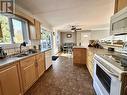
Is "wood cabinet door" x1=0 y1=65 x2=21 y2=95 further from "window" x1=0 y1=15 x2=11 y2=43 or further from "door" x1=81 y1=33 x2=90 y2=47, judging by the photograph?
"door" x1=81 y1=33 x2=90 y2=47

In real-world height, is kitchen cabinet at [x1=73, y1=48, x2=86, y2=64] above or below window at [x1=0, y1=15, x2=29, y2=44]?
below

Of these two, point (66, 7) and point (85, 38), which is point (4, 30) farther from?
point (85, 38)

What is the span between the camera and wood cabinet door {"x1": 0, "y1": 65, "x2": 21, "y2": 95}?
136 cm

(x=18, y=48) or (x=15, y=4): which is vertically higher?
(x=15, y=4)

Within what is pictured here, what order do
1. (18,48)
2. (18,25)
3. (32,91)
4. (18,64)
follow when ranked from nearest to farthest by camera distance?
1. (18,64)
2. (32,91)
3. (18,48)
4. (18,25)

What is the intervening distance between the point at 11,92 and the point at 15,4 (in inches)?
83.6

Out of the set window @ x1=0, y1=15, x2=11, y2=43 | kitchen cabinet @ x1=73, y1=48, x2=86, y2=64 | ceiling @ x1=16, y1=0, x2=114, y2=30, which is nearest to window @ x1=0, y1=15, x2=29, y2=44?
window @ x1=0, y1=15, x2=11, y2=43

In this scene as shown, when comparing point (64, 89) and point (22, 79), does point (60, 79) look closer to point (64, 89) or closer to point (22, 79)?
point (64, 89)

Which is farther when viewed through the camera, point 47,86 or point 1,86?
point 47,86

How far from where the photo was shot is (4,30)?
7.43 feet

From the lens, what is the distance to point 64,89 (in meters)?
2.20

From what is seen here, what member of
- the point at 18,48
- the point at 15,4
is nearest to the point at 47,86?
the point at 18,48

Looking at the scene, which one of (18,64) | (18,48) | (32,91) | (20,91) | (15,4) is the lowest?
(32,91)

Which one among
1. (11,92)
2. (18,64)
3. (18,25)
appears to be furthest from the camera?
(18,25)
